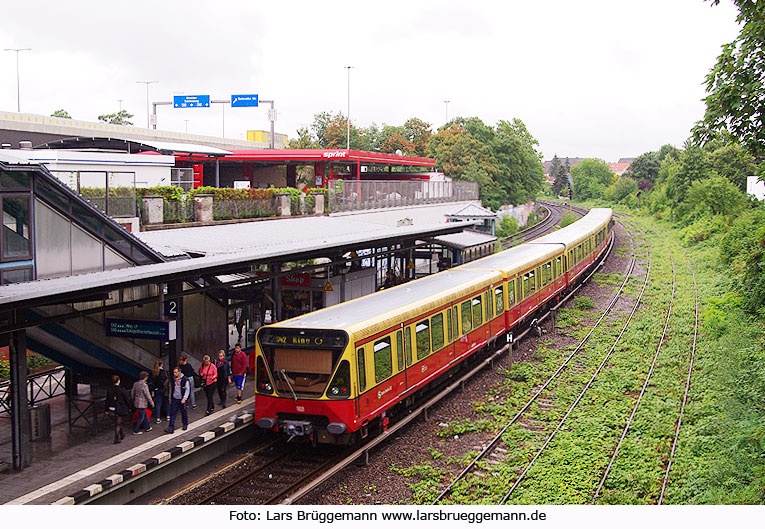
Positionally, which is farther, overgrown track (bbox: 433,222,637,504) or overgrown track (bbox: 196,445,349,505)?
overgrown track (bbox: 433,222,637,504)

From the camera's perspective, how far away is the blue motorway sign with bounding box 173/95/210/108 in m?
37.9

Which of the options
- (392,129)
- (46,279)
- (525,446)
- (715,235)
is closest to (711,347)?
(525,446)

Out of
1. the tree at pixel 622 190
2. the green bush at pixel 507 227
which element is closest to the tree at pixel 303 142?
the green bush at pixel 507 227

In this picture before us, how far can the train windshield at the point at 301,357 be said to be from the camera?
39.6ft

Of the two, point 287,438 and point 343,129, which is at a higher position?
point 343,129

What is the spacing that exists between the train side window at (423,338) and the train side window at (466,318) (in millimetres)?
2196

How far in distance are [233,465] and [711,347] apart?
14164 millimetres

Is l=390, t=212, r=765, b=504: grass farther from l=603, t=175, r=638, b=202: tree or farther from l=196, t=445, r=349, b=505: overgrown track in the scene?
l=603, t=175, r=638, b=202: tree

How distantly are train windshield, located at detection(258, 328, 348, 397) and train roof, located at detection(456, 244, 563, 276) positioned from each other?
9.22 meters

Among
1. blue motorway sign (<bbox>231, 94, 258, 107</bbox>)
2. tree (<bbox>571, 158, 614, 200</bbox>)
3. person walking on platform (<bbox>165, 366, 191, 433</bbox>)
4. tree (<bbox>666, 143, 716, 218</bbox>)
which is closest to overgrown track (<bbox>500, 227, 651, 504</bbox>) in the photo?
person walking on platform (<bbox>165, 366, 191, 433</bbox>)

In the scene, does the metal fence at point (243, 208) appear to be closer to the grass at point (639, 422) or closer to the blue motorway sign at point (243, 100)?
the grass at point (639, 422)

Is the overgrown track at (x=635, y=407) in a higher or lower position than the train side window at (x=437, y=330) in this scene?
lower

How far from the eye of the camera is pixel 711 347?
66.6ft
